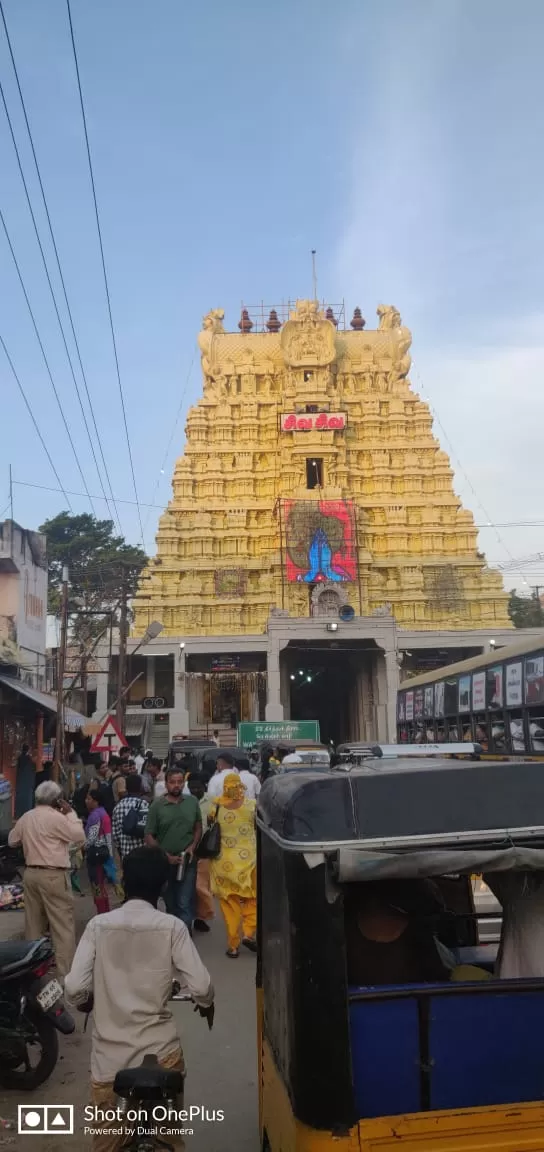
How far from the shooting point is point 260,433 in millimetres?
42906

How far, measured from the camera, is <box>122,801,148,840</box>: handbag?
8031mm

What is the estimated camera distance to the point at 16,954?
→ 4.90 meters

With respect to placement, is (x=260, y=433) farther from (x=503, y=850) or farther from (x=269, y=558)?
(x=503, y=850)

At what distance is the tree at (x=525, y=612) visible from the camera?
55.6m

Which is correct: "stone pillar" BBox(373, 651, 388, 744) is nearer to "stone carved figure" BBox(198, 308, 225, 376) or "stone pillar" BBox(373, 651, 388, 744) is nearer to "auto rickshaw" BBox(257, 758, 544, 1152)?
"stone carved figure" BBox(198, 308, 225, 376)

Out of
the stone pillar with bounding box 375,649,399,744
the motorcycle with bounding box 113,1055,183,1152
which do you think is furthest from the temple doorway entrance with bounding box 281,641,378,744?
the motorcycle with bounding box 113,1055,183,1152

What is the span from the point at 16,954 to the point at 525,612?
182ft

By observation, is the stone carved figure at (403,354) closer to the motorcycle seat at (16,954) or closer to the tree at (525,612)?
the tree at (525,612)

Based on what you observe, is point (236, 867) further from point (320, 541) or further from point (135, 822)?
point (320, 541)

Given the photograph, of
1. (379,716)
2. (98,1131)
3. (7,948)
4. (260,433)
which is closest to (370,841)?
(98,1131)

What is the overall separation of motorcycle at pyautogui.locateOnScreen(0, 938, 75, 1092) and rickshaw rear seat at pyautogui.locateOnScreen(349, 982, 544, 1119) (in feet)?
9.06

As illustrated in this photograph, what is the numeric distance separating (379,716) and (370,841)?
3064cm

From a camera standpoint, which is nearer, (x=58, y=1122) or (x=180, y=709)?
(x=58, y=1122)

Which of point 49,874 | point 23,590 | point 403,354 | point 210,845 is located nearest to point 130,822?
point 210,845
